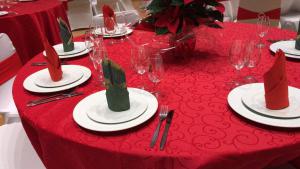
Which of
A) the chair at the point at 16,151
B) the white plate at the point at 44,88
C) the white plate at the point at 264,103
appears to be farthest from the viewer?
the chair at the point at 16,151

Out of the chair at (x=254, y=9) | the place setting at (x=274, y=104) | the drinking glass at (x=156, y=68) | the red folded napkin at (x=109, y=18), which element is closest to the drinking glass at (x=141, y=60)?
the drinking glass at (x=156, y=68)

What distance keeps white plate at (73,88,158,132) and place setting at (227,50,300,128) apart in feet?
0.93

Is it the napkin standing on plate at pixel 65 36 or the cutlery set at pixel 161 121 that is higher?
the napkin standing on plate at pixel 65 36

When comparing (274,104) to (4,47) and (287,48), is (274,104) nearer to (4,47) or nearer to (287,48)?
(287,48)

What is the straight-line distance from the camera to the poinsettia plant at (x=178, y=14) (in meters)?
1.34

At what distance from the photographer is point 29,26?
278 cm

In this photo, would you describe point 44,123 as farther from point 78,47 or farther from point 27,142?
point 78,47

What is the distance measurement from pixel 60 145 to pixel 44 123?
0.10 meters

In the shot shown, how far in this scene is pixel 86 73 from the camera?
4.48 ft

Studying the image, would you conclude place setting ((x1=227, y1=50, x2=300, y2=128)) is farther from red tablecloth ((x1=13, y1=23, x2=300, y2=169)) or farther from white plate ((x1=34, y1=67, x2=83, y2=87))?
white plate ((x1=34, y1=67, x2=83, y2=87))

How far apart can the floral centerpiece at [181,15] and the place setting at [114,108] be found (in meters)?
0.41

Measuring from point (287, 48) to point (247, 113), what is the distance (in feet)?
2.30

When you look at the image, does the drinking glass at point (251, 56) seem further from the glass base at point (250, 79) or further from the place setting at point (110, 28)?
the place setting at point (110, 28)

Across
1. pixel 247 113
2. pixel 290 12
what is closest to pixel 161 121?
pixel 247 113
